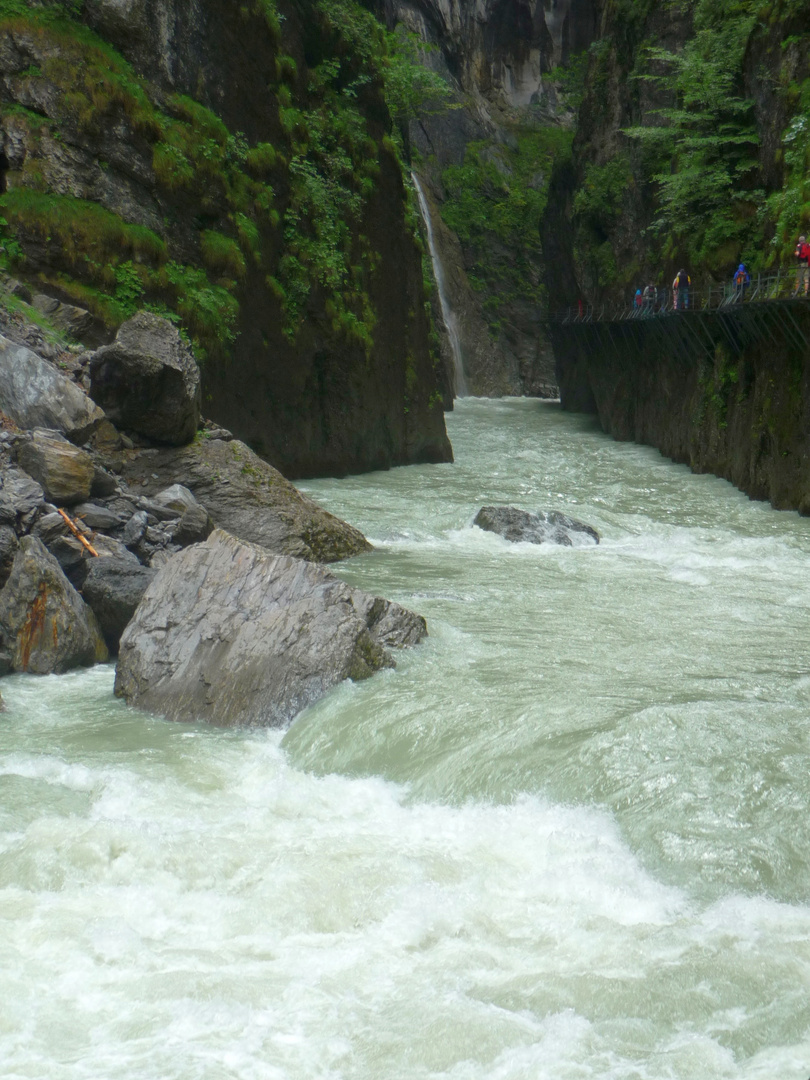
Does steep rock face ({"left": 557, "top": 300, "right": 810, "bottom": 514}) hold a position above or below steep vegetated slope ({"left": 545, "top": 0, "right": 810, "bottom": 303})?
below

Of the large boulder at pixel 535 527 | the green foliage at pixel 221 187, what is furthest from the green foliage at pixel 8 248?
the large boulder at pixel 535 527

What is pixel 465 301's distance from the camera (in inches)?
1912

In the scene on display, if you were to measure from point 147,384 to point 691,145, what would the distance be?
16.5 meters

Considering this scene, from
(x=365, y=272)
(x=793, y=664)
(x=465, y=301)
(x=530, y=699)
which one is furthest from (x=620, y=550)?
(x=465, y=301)

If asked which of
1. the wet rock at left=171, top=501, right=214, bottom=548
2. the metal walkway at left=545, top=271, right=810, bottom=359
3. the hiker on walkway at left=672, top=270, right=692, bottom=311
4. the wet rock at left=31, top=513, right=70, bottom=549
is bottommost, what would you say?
the wet rock at left=171, top=501, right=214, bottom=548

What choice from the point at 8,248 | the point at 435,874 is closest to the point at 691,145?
the point at 8,248

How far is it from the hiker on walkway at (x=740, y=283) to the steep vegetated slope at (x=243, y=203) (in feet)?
23.2

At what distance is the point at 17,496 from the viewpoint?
384 inches

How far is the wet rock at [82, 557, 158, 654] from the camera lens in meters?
9.24

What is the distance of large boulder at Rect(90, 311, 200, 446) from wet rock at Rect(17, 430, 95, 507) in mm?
2113

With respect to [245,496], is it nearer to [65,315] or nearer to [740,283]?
[65,315]

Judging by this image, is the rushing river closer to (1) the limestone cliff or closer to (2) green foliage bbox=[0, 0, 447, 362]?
(2) green foliage bbox=[0, 0, 447, 362]

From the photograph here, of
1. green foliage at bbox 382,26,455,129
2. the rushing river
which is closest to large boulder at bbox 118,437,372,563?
the rushing river

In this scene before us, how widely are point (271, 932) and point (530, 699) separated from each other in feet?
10.7
